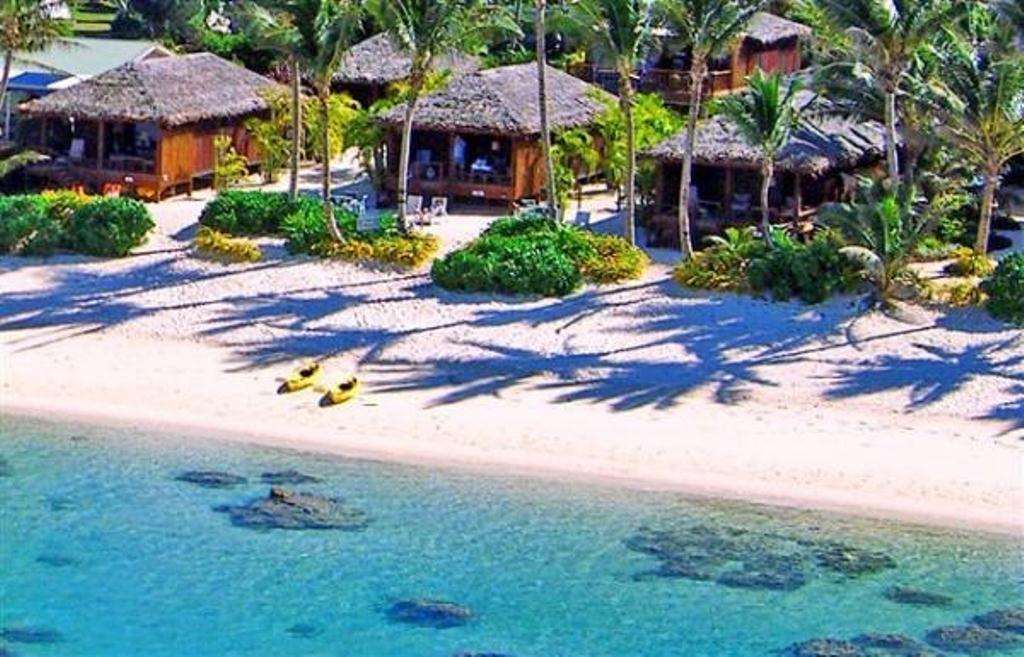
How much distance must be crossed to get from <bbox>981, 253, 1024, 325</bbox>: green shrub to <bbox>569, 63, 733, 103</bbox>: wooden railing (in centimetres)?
2137

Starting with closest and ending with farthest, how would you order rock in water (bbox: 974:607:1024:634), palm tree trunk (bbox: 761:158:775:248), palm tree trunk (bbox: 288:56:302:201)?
rock in water (bbox: 974:607:1024:634)
palm tree trunk (bbox: 761:158:775:248)
palm tree trunk (bbox: 288:56:302:201)

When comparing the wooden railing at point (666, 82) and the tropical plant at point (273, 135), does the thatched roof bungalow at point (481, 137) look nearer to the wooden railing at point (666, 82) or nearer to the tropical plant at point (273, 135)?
the tropical plant at point (273, 135)

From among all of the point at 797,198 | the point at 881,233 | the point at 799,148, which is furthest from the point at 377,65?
the point at 881,233

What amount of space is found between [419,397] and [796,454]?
7150 mm

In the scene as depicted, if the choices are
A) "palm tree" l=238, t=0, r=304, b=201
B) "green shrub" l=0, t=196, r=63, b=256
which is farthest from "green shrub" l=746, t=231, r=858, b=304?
"green shrub" l=0, t=196, r=63, b=256

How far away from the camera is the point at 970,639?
1147 inches

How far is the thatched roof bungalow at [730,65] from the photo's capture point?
2478 inches

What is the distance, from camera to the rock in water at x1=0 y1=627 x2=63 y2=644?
28344 millimetres

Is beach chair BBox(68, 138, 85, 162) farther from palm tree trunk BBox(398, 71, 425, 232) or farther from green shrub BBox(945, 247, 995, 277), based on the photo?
green shrub BBox(945, 247, 995, 277)

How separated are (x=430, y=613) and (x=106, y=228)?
19.5 meters

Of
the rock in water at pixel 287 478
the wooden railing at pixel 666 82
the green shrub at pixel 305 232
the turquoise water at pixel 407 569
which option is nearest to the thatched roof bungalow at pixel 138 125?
the green shrub at pixel 305 232

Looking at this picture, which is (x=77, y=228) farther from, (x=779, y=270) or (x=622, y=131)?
(x=779, y=270)

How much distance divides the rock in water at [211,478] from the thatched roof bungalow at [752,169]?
16.1m

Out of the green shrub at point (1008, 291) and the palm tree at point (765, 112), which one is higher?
the palm tree at point (765, 112)
